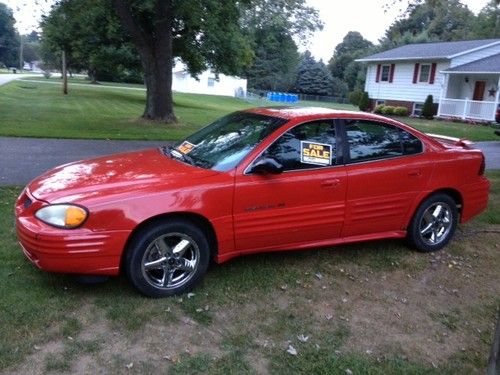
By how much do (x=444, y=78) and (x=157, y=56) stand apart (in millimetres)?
20211

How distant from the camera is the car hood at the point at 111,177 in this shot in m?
4.14

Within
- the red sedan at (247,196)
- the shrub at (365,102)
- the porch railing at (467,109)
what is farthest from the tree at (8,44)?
the red sedan at (247,196)

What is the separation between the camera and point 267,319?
414 cm

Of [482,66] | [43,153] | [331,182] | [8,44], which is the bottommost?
[43,153]

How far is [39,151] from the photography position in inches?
422

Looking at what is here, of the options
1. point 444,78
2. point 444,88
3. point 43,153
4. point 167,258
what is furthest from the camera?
point 444,78

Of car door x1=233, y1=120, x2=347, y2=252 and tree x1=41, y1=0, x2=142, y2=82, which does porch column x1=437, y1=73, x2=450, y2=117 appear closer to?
tree x1=41, y1=0, x2=142, y2=82

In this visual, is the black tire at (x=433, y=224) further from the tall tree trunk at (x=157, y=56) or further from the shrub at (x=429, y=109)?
the shrub at (x=429, y=109)

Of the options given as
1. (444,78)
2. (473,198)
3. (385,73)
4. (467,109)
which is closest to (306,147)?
(473,198)

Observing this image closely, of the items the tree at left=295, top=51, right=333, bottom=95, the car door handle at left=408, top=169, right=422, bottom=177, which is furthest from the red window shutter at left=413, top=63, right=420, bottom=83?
the tree at left=295, top=51, right=333, bottom=95

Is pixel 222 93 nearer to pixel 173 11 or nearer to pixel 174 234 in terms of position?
pixel 173 11

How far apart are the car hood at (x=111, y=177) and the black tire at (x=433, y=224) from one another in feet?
7.93

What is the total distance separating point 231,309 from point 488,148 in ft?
44.6

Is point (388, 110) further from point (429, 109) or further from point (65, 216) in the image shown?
point (65, 216)
